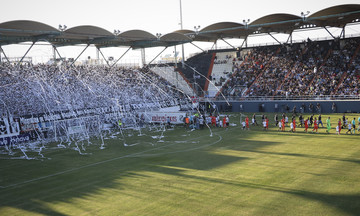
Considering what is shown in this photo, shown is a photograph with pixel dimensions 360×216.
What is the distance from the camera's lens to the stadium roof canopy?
135 ft

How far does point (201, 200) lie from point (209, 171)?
4.49 m

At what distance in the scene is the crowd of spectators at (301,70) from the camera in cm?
4647

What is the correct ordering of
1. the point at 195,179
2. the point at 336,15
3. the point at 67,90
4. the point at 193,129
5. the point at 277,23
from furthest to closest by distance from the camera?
the point at 277,23
the point at 336,15
the point at 67,90
the point at 193,129
the point at 195,179

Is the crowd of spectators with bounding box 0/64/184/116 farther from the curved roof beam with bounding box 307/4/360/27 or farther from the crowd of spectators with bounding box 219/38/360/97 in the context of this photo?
the curved roof beam with bounding box 307/4/360/27

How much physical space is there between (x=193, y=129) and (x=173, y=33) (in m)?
24.1

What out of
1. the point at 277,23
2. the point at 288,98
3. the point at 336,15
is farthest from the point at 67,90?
the point at 336,15

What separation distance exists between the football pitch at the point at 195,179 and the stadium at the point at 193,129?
8 centimetres

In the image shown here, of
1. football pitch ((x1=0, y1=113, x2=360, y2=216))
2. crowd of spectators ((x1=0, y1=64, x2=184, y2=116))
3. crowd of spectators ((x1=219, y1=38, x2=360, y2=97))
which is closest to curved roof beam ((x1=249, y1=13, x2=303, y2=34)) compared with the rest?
crowd of spectators ((x1=219, y1=38, x2=360, y2=97))

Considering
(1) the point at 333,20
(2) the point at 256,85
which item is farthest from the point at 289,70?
(1) the point at 333,20

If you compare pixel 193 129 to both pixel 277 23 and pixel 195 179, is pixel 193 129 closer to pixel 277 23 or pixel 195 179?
pixel 195 179

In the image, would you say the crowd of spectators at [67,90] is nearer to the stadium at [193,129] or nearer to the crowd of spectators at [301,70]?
the stadium at [193,129]

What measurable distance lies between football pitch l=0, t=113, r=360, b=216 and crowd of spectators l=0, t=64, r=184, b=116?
858 cm

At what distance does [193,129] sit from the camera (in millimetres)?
34875

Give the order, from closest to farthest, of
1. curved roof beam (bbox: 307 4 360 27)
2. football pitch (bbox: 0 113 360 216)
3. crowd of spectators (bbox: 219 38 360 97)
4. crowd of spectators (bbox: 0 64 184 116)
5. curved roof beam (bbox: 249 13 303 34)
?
football pitch (bbox: 0 113 360 216) → crowd of spectators (bbox: 0 64 184 116) → curved roof beam (bbox: 307 4 360 27) → crowd of spectators (bbox: 219 38 360 97) → curved roof beam (bbox: 249 13 303 34)
